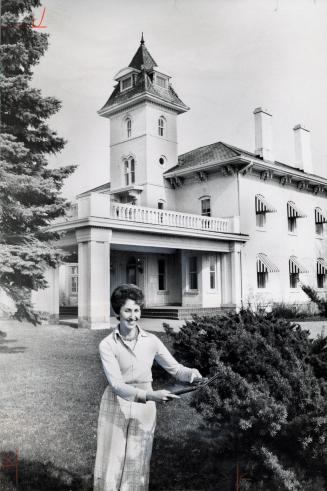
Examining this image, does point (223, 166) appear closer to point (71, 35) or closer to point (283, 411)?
point (71, 35)

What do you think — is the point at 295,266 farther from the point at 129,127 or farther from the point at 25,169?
the point at 25,169

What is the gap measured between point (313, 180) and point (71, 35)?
4.46 metres

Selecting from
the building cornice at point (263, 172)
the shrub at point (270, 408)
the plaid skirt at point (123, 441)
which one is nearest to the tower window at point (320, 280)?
the building cornice at point (263, 172)

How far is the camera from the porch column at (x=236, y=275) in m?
6.55

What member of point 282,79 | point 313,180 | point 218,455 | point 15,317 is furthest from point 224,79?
point 218,455

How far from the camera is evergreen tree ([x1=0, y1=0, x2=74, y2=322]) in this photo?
421 centimetres

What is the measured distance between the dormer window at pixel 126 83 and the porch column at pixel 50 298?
2.20m

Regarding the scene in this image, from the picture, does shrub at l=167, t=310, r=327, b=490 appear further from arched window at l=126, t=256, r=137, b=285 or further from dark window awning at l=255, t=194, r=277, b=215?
dark window awning at l=255, t=194, r=277, b=215

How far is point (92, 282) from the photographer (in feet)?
17.6

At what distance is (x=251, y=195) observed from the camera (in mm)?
8242

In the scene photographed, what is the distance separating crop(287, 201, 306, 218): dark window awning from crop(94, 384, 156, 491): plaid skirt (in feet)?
16.8

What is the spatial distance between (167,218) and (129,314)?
5584 millimetres

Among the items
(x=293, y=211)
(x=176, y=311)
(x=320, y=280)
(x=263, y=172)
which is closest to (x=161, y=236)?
(x=176, y=311)

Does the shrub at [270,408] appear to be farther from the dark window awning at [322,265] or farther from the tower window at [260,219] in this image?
the tower window at [260,219]
